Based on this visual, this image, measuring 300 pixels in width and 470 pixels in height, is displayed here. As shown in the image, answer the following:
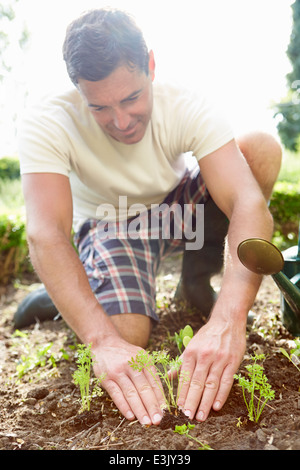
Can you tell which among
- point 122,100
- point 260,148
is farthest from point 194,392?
point 260,148

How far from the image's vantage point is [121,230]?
292 centimetres

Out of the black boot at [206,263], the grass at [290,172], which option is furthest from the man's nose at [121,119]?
the grass at [290,172]

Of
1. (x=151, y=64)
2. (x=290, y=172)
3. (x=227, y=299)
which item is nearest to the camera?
(x=227, y=299)

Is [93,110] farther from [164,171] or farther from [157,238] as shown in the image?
[157,238]

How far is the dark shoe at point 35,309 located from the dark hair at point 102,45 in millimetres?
1692

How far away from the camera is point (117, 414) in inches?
71.9

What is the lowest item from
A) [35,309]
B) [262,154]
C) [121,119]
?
[35,309]

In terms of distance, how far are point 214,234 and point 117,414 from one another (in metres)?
1.46

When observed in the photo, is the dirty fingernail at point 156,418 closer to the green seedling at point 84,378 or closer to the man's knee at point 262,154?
the green seedling at point 84,378

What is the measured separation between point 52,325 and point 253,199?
6.11ft

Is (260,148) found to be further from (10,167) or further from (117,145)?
(10,167)

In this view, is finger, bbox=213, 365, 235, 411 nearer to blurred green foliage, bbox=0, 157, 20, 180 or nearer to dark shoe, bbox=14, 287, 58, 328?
dark shoe, bbox=14, 287, 58, 328
